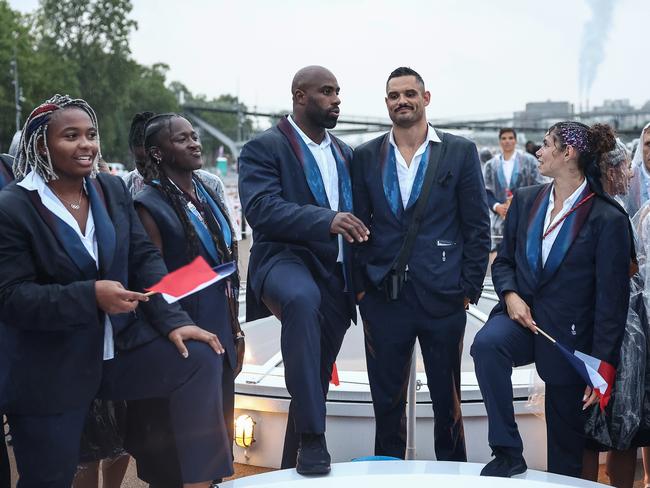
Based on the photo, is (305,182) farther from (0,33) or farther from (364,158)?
(0,33)

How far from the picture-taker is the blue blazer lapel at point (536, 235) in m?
3.60

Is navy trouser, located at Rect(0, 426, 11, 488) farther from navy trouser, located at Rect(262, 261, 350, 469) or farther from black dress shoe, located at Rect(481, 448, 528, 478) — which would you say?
black dress shoe, located at Rect(481, 448, 528, 478)

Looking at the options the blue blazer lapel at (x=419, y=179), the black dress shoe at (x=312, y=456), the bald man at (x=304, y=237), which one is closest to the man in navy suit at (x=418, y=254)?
the blue blazer lapel at (x=419, y=179)

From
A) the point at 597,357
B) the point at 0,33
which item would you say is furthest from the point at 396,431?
the point at 0,33

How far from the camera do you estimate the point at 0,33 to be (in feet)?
139

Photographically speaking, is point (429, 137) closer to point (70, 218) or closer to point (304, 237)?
point (304, 237)

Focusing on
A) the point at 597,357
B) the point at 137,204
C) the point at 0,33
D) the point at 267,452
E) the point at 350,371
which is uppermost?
the point at 0,33

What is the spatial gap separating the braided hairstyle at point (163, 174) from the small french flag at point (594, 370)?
1.63 metres

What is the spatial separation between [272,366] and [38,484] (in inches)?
102

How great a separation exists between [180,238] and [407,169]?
1196mm

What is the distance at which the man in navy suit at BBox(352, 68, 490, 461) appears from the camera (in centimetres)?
373

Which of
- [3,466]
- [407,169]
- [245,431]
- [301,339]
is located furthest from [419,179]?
[3,466]

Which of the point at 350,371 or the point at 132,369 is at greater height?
the point at 132,369

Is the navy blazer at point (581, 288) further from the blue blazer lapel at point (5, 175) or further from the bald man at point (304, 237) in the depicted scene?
the blue blazer lapel at point (5, 175)
